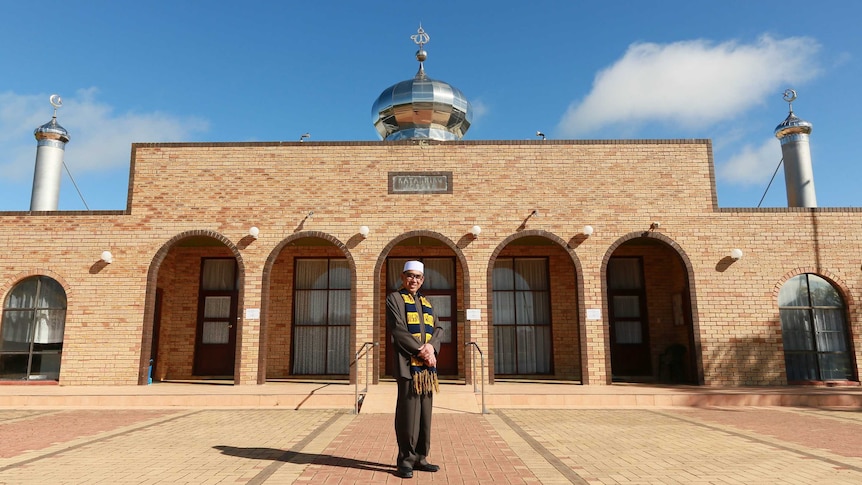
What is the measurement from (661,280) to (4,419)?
13.0m

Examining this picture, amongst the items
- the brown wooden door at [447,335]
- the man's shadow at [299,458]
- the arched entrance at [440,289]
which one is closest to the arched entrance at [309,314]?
the arched entrance at [440,289]

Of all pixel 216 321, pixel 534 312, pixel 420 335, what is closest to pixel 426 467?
pixel 420 335

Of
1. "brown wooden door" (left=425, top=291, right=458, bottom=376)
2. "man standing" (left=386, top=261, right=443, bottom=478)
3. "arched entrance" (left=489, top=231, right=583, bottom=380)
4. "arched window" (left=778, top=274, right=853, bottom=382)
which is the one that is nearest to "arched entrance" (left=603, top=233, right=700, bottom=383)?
"arched entrance" (left=489, top=231, right=583, bottom=380)

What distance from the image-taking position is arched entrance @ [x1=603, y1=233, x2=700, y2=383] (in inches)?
511

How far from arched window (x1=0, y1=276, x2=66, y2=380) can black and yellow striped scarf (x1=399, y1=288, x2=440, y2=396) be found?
10063 mm

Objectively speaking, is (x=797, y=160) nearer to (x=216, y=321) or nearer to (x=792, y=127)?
(x=792, y=127)

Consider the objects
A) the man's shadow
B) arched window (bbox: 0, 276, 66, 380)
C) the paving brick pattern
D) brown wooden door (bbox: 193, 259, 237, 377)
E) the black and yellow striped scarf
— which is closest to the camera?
the paving brick pattern

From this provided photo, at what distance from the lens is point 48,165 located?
46.8ft

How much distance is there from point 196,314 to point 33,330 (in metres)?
3.22

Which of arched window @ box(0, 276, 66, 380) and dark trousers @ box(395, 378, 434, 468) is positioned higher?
arched window @ box(0, 276, 66, 380)

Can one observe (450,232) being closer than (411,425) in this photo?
No

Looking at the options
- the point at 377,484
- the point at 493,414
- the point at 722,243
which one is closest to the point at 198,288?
the point at 493,414

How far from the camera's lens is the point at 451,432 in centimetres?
677

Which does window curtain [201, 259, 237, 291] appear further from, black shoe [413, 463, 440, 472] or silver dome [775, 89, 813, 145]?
silver dome [775, 89, 813, 145]
